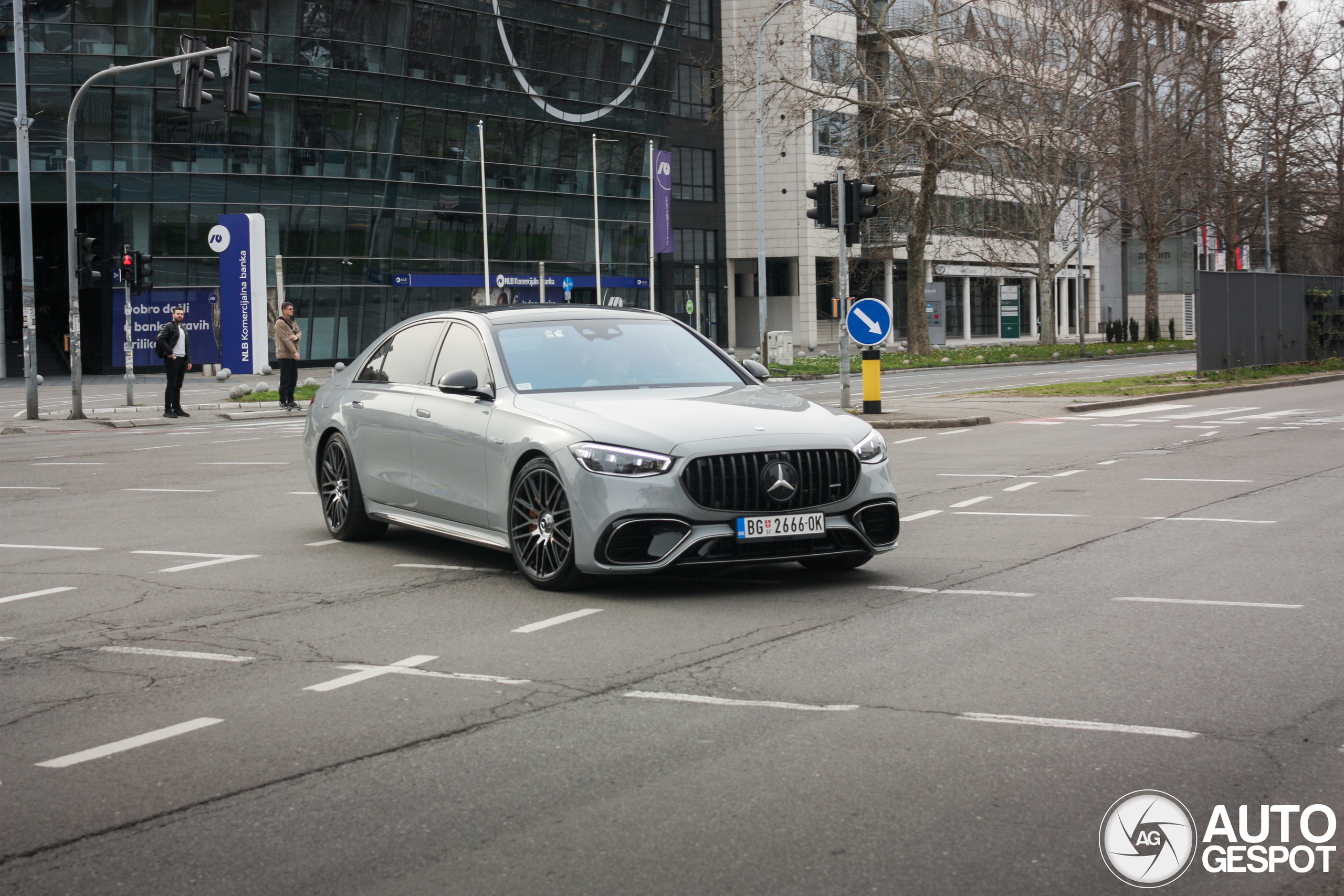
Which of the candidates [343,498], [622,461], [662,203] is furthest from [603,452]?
[662,203]

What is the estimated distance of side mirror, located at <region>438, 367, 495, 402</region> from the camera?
8.70m

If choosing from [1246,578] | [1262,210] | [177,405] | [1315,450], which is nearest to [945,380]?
[177,405]

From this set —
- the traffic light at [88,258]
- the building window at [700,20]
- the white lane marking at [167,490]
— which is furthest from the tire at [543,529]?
the building window at [700,20]

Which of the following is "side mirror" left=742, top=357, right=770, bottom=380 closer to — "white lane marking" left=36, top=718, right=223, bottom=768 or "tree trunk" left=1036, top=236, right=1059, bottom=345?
"white lane marking" left=36, top=718, right=223, bottom=768

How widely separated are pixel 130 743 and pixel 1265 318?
32.7m

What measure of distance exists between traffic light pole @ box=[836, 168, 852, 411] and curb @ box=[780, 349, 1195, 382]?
61.0 ft

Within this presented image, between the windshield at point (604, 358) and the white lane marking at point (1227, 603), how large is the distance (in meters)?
2.85

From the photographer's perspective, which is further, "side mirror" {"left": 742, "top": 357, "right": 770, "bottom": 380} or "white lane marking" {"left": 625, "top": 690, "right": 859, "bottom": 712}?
"side mirror" {"left": 742, "top": 357, "right": 770, "bottom": 380}

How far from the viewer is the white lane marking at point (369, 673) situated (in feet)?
19.8

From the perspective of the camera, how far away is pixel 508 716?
17.9 feet

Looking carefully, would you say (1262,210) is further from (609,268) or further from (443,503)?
(443,503)

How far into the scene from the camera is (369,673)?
623 cm

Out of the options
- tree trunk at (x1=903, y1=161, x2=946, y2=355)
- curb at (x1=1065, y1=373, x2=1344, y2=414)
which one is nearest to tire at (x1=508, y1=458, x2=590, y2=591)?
curb at (x1=1065, y1=373, x2=1344, y2=414)

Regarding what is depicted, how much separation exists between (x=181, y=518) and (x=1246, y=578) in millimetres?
8312
